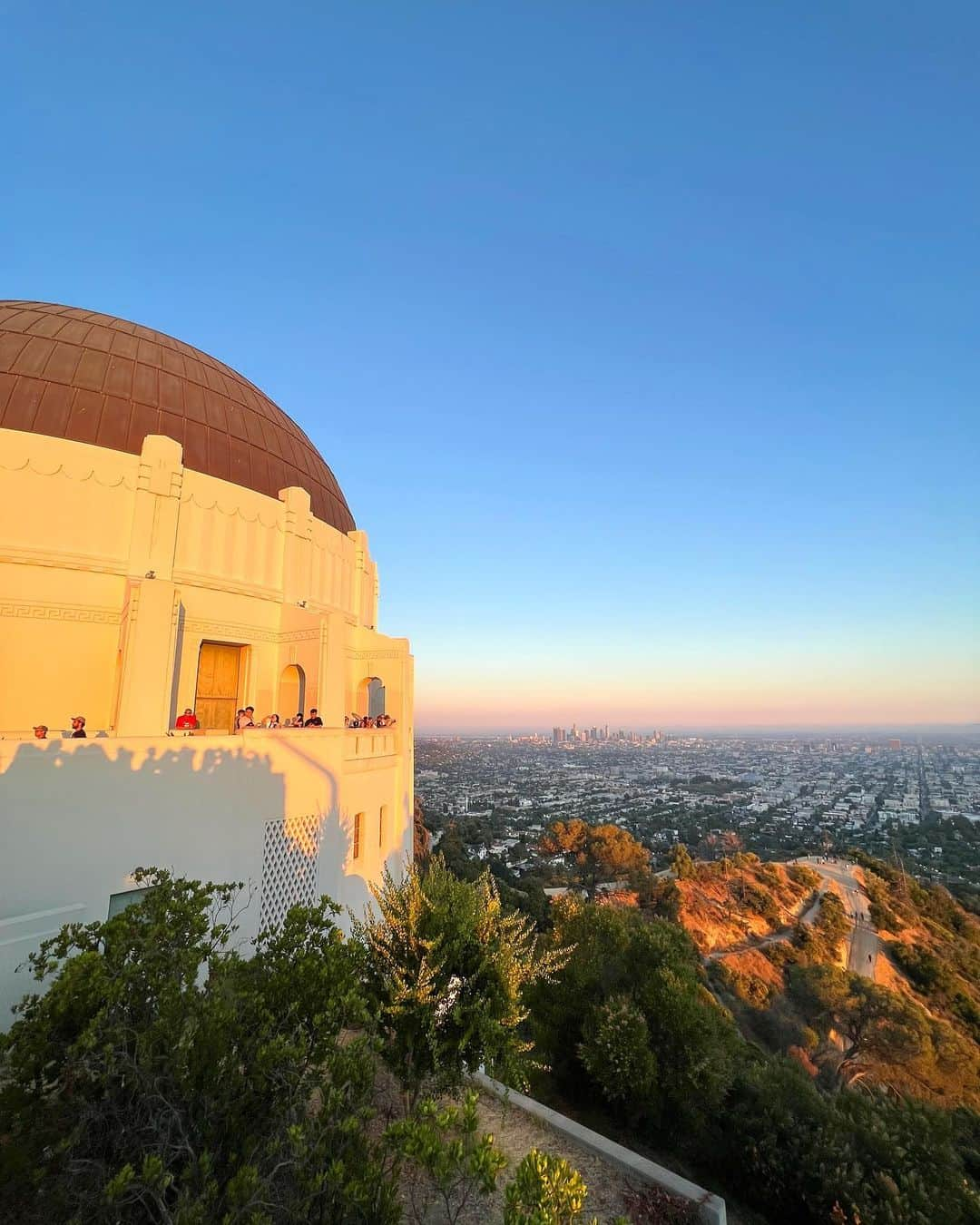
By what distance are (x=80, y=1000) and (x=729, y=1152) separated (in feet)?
31.6

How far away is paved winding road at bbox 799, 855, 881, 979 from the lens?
3294cm

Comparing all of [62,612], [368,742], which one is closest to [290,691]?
[368,742]

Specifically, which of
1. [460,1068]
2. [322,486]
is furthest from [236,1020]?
[322,486]

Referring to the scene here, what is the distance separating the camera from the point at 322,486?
53.7 ft

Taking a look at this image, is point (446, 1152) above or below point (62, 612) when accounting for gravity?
below

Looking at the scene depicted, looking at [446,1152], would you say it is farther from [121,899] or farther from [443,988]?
[121,899]

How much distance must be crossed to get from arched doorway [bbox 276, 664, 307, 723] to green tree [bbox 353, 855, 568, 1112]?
276 inches

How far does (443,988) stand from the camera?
6137 millimetres

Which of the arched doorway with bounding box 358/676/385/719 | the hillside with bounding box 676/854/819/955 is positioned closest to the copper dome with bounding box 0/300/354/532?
the arched doorway with bounding box 358/676/385/719

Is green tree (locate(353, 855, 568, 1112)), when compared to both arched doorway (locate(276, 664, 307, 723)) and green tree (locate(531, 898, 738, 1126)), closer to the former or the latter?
green tree (locate(531, 898, 738, 1126))

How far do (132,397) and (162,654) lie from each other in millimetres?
6046

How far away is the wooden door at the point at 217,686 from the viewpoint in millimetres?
12031

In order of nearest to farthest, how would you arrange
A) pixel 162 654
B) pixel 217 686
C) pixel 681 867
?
pixel 162 654 < pixel 217 686 < pixel 681 867

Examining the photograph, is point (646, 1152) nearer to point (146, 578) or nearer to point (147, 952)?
point (147, 952)
